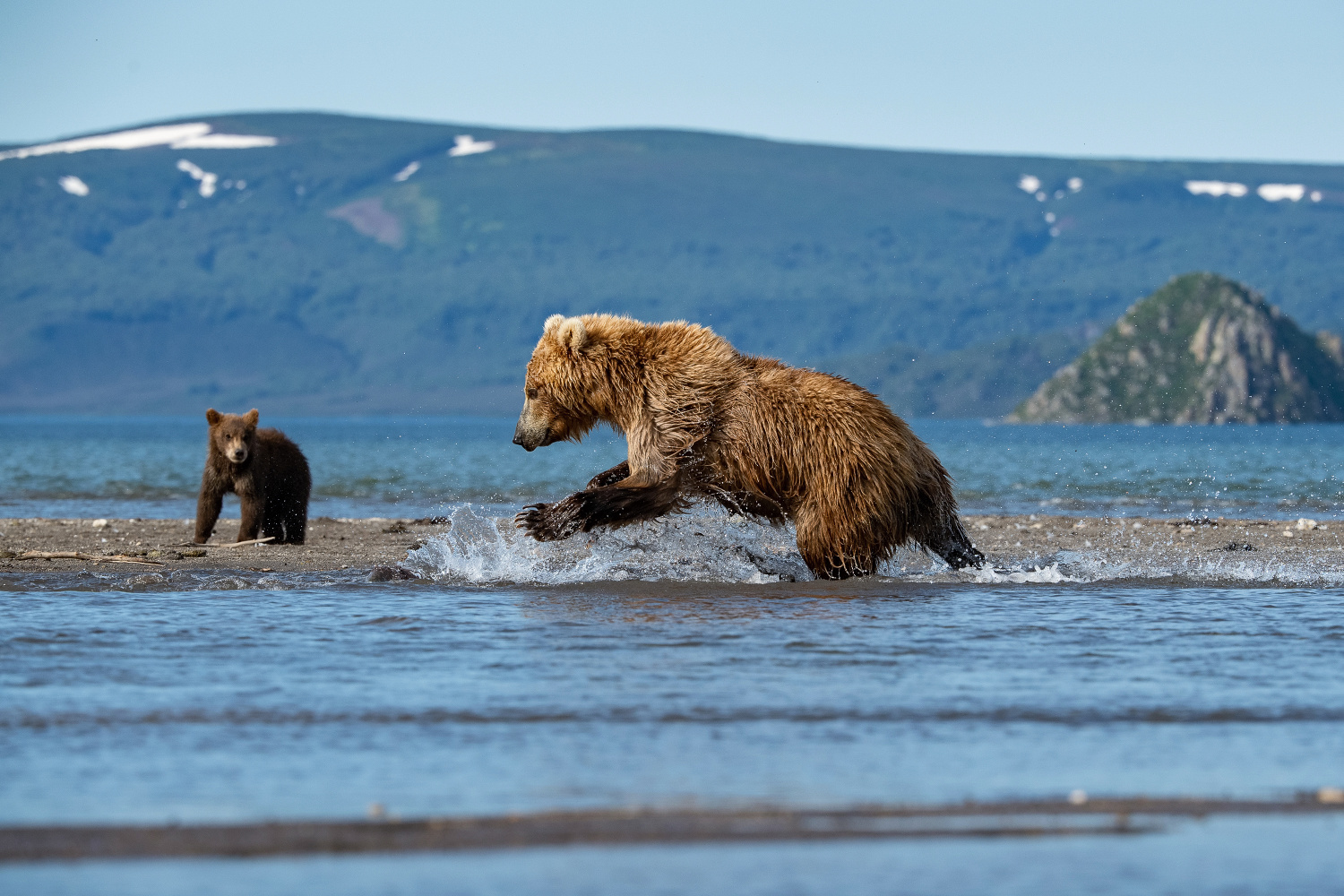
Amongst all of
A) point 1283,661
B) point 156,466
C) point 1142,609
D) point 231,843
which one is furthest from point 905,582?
Result: point 156,466

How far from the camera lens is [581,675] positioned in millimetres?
7078

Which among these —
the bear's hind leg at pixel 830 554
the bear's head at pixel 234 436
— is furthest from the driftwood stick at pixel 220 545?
the bear's hind leg at pixel 830 554

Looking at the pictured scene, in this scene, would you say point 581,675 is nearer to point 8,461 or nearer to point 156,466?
point 156,466

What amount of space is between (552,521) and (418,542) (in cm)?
506

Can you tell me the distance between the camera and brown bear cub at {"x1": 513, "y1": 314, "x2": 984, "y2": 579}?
10477mm

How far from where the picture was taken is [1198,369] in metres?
188

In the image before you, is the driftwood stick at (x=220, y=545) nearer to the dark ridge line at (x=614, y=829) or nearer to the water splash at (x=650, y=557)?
the water splash at (x=650, y=557)

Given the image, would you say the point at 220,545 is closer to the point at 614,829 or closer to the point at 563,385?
the point at 563,385

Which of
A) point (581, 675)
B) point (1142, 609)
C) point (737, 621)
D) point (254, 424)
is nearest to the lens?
point (581, 675)

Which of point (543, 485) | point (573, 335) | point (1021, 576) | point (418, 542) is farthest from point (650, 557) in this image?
point (543, 485)

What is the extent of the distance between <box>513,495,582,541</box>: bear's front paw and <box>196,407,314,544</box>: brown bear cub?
5023mm

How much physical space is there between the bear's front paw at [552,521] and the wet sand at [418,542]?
3.77ft

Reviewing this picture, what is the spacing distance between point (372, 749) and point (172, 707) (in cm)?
113

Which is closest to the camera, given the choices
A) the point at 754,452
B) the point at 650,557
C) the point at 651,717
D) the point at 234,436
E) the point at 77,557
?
the point at 651,717
